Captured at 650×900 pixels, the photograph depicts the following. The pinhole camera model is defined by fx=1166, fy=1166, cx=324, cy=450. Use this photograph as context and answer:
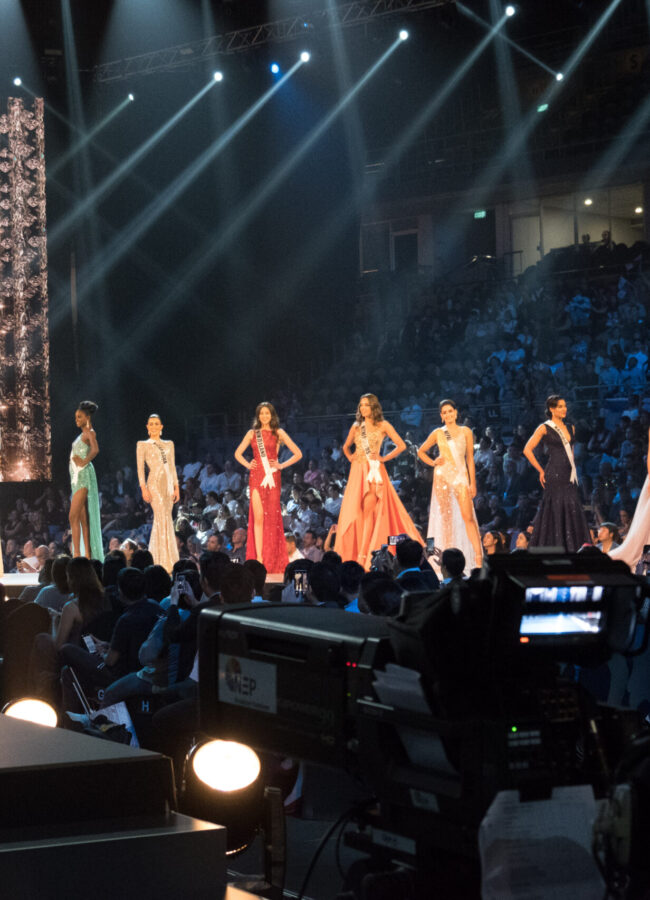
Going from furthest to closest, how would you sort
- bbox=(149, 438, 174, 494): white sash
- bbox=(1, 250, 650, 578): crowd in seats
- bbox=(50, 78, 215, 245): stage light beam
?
bbox=(50, 78, 215, 245): stage light beam, bbox=(1, 250, 650, 578): crowd in seats, bbox=(149, 438, 174, 494): white sash

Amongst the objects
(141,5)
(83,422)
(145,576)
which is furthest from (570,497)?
(141,5)

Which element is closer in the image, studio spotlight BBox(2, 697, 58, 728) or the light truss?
studio spotlight BBox(2, 697, 58, 728)

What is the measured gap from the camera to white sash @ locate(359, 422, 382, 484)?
9.98 m

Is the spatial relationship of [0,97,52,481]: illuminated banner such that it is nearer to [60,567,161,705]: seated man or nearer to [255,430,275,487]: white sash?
[255,430,275,487]: white sash

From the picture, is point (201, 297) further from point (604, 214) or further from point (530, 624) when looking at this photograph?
point (530, 624)

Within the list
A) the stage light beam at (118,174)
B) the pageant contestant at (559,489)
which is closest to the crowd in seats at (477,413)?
the pageant contestant at (559,489)

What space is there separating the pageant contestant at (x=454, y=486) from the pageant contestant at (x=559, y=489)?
525 mm

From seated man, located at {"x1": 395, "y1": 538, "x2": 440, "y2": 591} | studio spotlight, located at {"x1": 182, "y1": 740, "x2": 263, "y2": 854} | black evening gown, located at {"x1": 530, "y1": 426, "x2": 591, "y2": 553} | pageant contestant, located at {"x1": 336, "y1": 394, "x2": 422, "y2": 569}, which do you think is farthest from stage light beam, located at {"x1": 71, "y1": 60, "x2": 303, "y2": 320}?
studio spotlight, located at {"x1": 182, "y1": 740, "x2": 263, "y2": 854}

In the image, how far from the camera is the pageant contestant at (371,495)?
9.97 metres

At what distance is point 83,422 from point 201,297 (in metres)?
5.11

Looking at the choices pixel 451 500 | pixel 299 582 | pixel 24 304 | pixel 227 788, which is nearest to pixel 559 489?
pixel 451 500

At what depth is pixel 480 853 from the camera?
114 centimetres

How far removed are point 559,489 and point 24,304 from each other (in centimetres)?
608

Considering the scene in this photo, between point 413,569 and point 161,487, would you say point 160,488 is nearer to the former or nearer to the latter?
point 161,487
